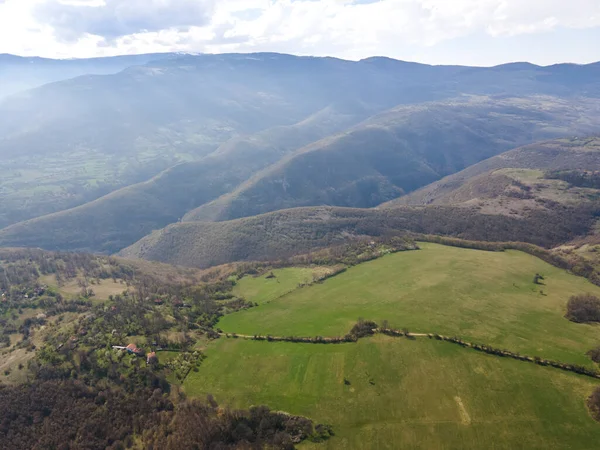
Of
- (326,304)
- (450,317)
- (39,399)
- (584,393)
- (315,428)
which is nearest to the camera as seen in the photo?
(315,428)

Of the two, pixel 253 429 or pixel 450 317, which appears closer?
pixel 253 429

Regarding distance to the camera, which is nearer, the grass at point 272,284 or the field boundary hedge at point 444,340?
the field boundary hedge at point 444,340

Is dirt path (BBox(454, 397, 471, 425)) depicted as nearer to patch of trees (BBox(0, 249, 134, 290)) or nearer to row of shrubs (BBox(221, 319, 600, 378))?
row of shrubs (BBox(221, 319, 600, 378))

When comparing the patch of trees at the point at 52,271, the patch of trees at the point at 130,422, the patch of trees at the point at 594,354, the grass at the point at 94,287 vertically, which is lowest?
the patch of trees at the point at 52,271

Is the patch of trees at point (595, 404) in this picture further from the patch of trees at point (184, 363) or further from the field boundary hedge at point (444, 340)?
the patch of trees at point (184, 363)

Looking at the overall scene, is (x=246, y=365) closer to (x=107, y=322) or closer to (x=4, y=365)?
(x=107, y=322)

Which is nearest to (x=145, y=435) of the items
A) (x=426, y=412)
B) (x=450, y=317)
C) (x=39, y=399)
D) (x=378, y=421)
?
(x=39, y=399)

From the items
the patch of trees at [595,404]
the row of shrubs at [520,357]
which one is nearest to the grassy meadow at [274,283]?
the row of shrubs at [520,357]
